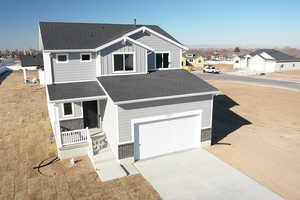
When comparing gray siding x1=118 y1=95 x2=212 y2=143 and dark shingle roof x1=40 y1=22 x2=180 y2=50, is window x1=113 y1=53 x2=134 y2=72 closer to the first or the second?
dark shingle roof x1=40 y1=22 x2=180 y2=50

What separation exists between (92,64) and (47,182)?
725 cm

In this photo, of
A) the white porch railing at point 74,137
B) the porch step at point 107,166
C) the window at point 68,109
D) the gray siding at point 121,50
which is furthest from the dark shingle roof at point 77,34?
the porch step at point 107,166

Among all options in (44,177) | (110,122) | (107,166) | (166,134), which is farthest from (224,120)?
(44,177)

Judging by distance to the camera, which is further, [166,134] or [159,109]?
[166,134]

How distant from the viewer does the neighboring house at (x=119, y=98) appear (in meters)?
12.0

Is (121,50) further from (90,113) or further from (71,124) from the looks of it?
(71,124)

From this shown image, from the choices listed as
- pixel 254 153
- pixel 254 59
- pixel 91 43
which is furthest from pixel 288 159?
pixel 254 59

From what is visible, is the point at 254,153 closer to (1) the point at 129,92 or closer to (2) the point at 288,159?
(2) the point at 288,159

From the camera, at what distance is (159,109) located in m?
12.3

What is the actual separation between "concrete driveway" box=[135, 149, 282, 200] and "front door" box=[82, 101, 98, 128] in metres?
4.44

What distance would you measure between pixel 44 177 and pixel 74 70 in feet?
21.0

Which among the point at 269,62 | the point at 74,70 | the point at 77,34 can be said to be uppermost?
the point at 77,34

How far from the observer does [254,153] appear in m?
13.1

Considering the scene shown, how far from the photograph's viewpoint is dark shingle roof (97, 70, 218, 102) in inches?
471
